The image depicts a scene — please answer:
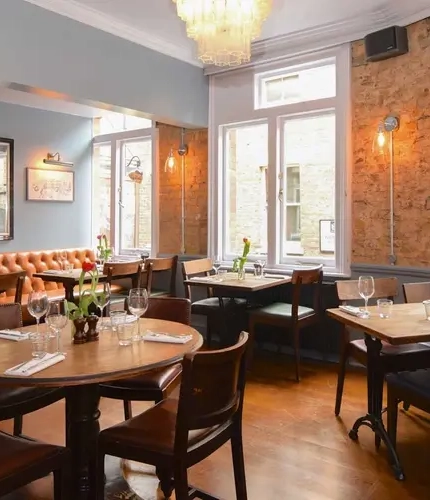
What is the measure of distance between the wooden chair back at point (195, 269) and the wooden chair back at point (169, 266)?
0.36 metres

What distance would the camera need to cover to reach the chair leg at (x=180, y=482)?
71.3 inches

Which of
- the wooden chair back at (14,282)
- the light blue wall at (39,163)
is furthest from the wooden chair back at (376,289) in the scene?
the light blue wall at (39,163)

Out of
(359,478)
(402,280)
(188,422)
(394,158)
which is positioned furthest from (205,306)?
(188,422)

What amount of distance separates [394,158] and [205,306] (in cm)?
222

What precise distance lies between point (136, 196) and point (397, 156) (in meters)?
3.51

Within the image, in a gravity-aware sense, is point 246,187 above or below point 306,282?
above

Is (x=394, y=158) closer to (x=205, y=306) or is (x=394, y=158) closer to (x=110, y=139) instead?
(x=205, y=306)

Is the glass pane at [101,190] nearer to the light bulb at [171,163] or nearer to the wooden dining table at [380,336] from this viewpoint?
the light bulb at [171,163]

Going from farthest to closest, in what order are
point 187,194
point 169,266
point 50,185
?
point 50,185 < point 187,194 < point 169,266

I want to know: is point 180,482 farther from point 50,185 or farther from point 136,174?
point 50,185

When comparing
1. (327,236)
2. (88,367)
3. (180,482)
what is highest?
(327,236)

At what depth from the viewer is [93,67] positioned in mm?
4398

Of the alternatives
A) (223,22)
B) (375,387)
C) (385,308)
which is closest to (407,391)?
(375,387)

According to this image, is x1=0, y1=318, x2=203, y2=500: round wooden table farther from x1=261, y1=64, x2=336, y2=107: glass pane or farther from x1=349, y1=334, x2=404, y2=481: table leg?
x1=261, y1=64, x2=336, y2=107: glass pane
